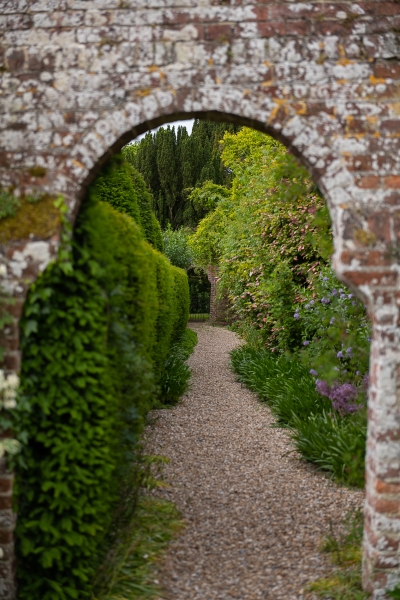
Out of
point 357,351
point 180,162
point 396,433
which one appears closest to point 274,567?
point 396,433

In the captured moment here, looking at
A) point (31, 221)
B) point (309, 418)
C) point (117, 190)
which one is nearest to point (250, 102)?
point (31, 221)

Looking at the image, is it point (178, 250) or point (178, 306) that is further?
point (178, 250)

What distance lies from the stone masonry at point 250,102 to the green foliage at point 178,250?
17893 mm

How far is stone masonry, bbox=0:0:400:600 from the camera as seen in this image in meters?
3.10

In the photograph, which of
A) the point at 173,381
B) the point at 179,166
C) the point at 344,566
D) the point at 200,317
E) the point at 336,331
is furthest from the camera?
the point at 179,166

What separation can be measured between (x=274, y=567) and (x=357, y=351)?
6.08ft

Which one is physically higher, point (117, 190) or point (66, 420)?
point (117, 190)

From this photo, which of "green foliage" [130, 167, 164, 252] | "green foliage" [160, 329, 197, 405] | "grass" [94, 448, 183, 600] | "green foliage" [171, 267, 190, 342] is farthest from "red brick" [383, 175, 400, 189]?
"green foliage" [171, 267, 190, 342]

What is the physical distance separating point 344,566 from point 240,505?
1270 millimetres

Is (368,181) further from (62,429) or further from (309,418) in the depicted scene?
(309,418)

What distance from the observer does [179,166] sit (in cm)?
2827

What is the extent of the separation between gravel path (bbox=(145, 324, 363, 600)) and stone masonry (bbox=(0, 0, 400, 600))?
1189mm

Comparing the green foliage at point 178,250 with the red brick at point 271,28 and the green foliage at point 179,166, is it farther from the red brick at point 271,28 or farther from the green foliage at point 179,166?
the red brick at point 271,28

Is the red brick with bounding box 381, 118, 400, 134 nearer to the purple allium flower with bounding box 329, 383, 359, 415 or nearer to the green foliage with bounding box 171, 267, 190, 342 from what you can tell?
the purple allium flower with bounding box 329, 383, 359, 415
